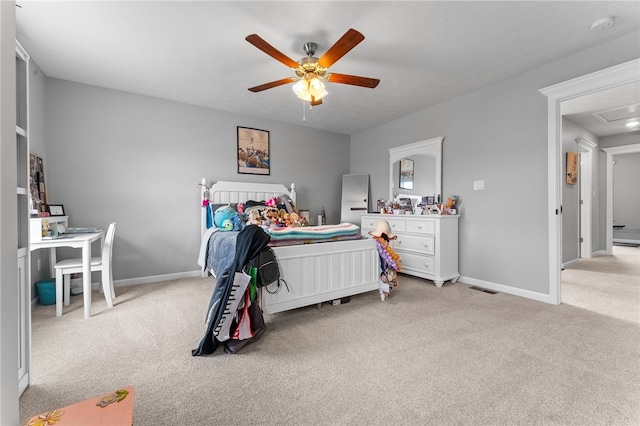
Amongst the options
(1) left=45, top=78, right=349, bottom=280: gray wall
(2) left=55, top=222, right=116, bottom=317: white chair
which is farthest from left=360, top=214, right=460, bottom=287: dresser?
(2) left=55, top=222, right=116, bottom=317: white chair

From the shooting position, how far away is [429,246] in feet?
12.4

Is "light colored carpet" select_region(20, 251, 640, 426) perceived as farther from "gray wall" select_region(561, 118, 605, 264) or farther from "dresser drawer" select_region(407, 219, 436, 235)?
"gray wall" select_region(561, 118, 605, 264)

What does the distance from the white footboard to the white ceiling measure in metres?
1.99

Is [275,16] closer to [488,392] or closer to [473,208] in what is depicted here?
[488,392]

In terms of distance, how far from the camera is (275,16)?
2.28m

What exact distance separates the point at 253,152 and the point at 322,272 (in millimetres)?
2867

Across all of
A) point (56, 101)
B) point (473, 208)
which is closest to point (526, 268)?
point (473, 208)

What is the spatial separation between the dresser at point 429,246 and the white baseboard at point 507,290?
6.6 inches

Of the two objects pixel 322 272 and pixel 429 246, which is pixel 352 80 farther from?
pixel 429 246

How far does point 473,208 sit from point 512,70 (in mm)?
1712

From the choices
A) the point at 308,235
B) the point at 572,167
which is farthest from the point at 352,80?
the point at 572,167

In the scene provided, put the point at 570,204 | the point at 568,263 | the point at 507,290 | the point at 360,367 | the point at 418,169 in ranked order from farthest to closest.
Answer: the point at 570,204 < the point at 568,263 < the point at 418,169 < the point at 507,290 < the point at 360,367

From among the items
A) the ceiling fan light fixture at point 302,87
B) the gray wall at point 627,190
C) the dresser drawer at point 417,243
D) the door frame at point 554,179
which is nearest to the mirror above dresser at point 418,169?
the dresser drawer at point 417,243

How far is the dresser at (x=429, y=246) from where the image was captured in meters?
3.70
